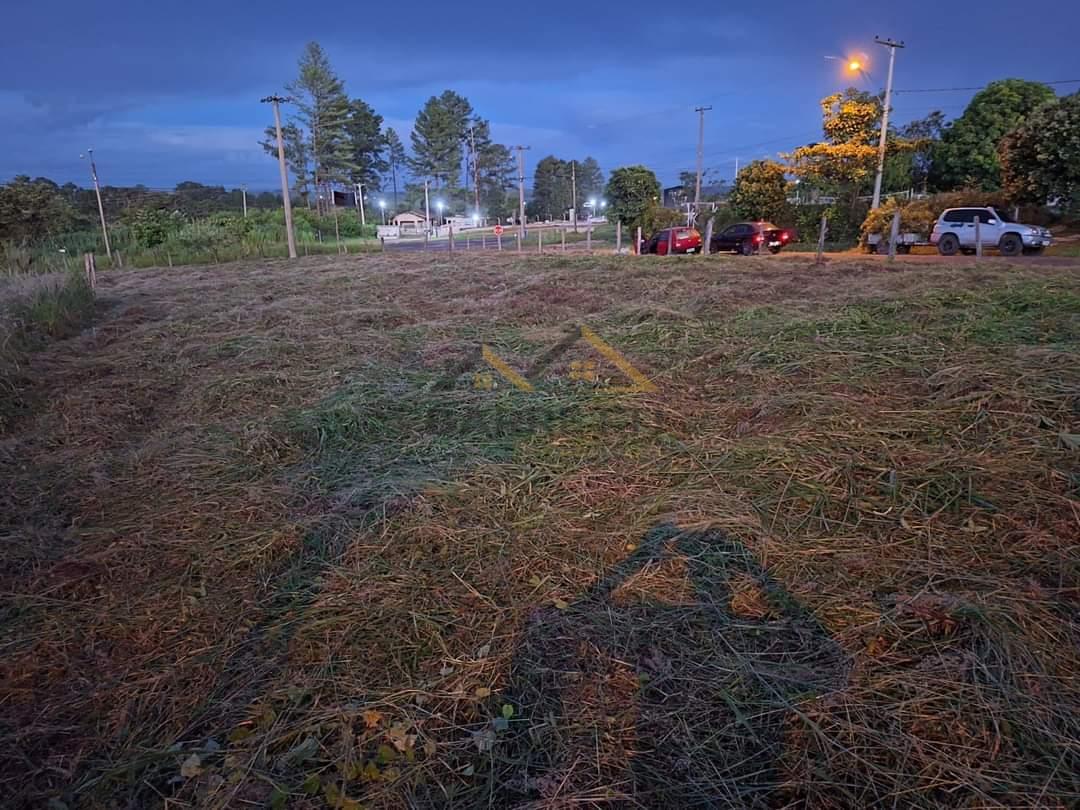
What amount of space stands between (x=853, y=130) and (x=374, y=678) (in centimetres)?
2503

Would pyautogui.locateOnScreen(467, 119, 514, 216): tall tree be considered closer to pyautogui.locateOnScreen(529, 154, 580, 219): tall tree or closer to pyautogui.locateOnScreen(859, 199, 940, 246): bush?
pyautogui.locateOnScreen(529, 154, 580, 219): tall tree

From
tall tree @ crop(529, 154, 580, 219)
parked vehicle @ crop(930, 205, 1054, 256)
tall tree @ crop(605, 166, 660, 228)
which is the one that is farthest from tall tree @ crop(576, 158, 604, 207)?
parked vehicle @ crop(930, 205, 1054, 256)

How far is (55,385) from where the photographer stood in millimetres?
5828

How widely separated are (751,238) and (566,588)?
19775 millimetres

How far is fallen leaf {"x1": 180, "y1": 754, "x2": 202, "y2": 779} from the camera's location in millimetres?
1722

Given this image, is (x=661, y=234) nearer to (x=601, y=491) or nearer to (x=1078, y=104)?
(x=1078, y=104)

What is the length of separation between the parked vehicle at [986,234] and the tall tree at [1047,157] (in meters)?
2.62

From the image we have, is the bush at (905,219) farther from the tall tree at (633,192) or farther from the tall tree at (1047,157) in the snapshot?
the tall tree at (633,192)

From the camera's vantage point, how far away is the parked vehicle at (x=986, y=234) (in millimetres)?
14188

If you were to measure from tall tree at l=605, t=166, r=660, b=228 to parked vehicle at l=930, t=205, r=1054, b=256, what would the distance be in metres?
16.6

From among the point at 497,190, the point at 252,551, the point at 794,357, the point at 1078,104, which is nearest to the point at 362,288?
the point at 794,357

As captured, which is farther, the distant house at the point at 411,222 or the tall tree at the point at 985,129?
the distant house at the point at 411,222

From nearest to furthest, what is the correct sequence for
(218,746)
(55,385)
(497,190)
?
(218,746), (55,385), (497,190)

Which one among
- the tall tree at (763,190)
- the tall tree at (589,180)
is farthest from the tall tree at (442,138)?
the tall tree at (763,190)
